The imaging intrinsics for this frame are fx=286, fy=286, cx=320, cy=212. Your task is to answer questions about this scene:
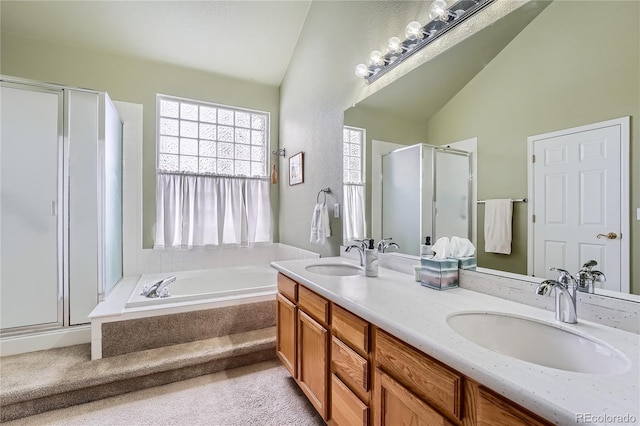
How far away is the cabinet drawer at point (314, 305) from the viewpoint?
1453 mm

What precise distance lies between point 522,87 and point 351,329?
1221mm

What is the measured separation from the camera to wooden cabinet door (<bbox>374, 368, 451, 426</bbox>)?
0.87m

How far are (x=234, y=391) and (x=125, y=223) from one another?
2251 millimetres

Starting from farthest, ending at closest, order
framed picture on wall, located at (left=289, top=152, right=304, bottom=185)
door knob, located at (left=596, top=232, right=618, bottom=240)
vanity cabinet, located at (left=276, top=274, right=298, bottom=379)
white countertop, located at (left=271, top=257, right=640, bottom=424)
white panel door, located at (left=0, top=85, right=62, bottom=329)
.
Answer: framed picture on wall, located at (left=289, top=152, right=304, bottom=185)
white panel door, located at (left=0, top=85, right=62, bottom=329)
vanity cabinet, located at (left=276, top=274, right=298, bottom=379)
door knob, located at (left=596, top=232, right=618, bottom=240)
white countertop, located at (left=271, top=257, right=640, bottom=424)

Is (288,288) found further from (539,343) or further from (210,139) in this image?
(210,139)

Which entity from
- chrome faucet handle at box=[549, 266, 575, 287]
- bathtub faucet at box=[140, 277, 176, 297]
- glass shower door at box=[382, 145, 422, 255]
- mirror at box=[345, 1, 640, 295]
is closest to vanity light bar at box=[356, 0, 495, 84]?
mirror at box=[345, 1, 640, 295]

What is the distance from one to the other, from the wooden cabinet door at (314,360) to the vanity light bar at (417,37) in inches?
67.3

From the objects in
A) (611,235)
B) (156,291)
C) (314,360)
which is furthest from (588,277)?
(156,291)

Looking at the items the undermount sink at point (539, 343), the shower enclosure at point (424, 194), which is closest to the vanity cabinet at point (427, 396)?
the undermount sink at point (539, 343)

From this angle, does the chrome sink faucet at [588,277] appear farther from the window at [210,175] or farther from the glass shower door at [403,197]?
the window at [210,175]

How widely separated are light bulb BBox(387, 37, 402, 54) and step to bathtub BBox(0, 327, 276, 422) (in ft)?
7.62

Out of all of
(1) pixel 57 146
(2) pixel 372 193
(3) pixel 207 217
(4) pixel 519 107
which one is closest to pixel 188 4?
(1) pixel 57 146

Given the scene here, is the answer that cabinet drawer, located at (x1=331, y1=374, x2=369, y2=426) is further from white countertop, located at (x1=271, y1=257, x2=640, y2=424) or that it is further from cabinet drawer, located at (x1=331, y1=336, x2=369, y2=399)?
white countertop, located at (x1=271, y1=257, x2=640, y2=424)

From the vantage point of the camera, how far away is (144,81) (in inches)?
127
